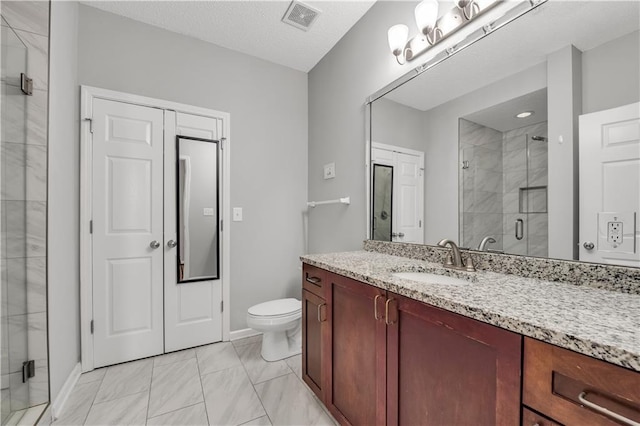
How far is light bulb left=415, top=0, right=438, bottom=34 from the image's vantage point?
1408 mm

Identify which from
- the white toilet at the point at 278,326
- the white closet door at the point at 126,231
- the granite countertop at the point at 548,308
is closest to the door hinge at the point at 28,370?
the white closet door at the point at 126,231

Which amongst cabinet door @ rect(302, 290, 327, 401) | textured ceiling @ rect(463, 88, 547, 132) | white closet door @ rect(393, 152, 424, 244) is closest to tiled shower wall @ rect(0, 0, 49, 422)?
cabinet door @ rect(302, 290, 327, 401)

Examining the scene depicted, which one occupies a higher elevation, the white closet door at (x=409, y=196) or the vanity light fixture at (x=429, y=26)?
the vanity light fixture at (x=429, y=26)

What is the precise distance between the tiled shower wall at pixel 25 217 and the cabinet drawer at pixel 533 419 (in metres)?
2.05

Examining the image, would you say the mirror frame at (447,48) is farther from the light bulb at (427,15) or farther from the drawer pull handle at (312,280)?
the drawer pull handle at (312,280)

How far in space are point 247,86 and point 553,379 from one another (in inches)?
108

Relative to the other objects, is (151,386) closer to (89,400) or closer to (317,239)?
(89,400)

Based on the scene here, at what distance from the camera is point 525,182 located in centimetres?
114

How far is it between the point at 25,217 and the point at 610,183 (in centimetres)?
253

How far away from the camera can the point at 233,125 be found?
2.45 meters

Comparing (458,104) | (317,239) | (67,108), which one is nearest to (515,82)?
(458,104)

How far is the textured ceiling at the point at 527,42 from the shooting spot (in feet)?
3.05

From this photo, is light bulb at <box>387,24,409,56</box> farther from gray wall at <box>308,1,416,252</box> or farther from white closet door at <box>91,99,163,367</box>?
white closet door at <box>91,99,163,367</box>

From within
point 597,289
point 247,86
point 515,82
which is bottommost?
point 597,289
